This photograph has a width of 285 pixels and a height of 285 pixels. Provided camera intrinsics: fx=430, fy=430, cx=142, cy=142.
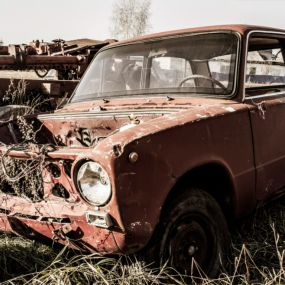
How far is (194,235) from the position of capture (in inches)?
97.5

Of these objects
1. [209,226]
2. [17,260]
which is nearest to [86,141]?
[17,260]

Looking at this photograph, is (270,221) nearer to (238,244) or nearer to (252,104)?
(238,244)

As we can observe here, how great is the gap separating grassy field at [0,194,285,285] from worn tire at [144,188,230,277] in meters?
0.08

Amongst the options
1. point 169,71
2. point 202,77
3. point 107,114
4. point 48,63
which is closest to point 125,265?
point 107,114

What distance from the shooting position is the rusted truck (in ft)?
7.02

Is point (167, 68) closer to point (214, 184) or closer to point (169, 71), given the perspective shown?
point (169, 71)

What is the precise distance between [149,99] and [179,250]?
4.17ft

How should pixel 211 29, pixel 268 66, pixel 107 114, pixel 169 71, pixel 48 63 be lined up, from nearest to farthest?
pixel 107 114 → pixel 211 29 → pixel 169 71 → pixel 268 66 → pixel 48 63

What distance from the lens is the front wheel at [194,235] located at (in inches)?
91.2

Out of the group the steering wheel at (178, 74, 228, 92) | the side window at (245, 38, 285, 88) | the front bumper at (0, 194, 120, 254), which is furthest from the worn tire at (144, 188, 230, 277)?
the side window at (245, 38, 285, 88)

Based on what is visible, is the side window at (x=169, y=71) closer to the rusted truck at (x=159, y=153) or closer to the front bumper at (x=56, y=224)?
the rusted truck at (x=159, y=153)

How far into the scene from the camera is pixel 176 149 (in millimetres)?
2312

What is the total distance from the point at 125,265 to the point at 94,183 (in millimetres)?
525

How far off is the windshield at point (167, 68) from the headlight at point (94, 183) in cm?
127
